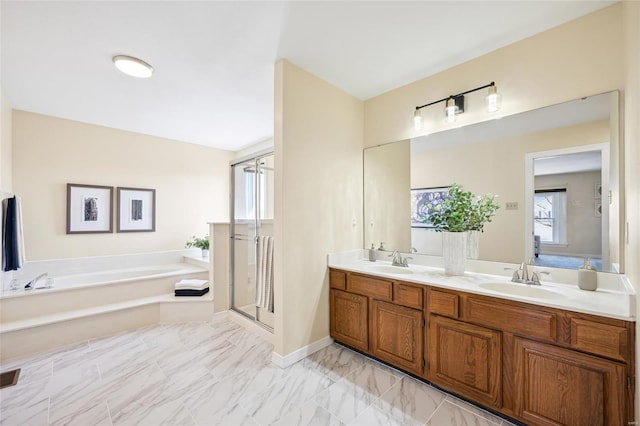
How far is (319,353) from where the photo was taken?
2523 millimetres

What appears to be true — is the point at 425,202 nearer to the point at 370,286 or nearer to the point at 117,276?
the point at 370,286

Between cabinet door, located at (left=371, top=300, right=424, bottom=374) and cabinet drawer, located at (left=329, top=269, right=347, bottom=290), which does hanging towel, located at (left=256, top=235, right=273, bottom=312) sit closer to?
cabinet drawer, located at (left=329, top=269, right=347, bottom=290)

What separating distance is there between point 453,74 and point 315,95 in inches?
49.8

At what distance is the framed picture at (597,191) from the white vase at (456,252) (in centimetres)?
84

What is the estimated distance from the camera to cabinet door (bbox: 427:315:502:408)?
1669 millimetres

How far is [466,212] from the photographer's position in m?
2.21

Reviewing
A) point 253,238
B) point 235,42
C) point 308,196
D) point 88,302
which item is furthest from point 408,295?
point 88,302

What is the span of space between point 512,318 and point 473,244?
0.75 meters

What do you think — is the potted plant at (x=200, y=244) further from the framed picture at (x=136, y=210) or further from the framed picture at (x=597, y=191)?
the framed picture at (x=597, y=191)

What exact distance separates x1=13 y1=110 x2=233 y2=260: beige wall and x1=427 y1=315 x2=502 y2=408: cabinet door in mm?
4201

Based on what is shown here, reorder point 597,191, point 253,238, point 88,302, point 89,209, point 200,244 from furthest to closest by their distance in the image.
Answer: point 200,244 < point 89,209 < point 253,238 < point 88,302 < point 597,191

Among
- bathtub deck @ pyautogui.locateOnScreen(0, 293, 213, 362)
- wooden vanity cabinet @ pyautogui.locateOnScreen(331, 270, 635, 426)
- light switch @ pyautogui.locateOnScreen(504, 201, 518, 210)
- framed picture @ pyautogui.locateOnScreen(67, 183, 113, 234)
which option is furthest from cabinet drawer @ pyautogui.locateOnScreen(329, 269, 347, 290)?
framed picture @ pyautogui.locateOnScreen(67, 183, 113, 234)

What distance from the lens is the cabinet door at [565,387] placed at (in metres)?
1.30

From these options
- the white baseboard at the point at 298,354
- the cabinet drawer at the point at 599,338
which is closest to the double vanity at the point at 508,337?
the cabinet drawer at the point at 599,338
